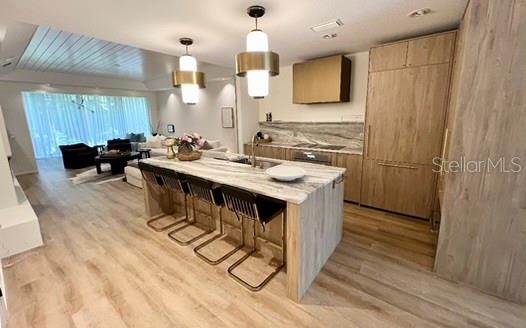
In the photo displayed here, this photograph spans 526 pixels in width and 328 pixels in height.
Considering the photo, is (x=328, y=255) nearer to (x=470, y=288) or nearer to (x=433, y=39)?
(x=470, y=288)

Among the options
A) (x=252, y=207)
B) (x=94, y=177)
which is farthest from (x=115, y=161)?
(x=252, y=207)

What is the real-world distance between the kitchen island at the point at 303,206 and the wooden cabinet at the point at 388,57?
1.73m

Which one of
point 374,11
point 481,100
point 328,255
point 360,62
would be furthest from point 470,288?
point 360,62

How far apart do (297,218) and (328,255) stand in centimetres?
98

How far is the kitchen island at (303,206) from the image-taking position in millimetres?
1719

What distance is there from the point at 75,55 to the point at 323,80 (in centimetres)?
503

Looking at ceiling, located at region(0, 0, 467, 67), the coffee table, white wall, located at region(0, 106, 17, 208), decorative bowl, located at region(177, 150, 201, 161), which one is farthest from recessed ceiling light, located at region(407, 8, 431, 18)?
the coffee table

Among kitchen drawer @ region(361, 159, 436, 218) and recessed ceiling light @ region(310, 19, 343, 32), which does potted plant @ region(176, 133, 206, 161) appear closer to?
recessed ceiling light @ region(310, 19, 343, 32)

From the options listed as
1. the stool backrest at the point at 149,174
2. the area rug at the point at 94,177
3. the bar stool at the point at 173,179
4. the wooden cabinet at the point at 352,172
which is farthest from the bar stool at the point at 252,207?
the area rug at the point at 94,177

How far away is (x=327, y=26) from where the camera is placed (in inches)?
101

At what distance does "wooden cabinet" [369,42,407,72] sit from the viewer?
2.91 metres

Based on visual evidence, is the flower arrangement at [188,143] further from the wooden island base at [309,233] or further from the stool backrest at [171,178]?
the wooden island base at [309,233]

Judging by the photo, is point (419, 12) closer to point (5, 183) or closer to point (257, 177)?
point (257, 177)

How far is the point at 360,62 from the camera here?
3.77 m
